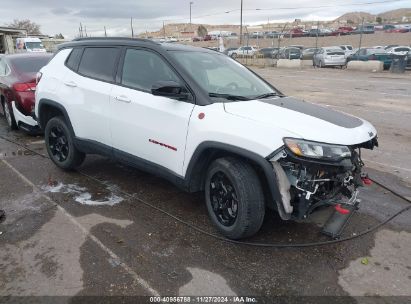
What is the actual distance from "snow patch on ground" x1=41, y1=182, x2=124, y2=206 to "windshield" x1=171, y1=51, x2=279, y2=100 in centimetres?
180

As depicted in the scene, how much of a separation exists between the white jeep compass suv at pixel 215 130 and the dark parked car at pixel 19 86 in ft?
8.52

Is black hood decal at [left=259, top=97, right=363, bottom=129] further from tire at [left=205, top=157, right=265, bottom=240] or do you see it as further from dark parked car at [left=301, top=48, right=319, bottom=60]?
dark parked car at [left=301, top=48, right=319, bottom=60]

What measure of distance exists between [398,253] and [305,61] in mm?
30280

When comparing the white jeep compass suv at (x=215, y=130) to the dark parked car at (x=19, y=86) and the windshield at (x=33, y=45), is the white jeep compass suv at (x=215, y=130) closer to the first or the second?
the dark parked car at (x=19, y=86)

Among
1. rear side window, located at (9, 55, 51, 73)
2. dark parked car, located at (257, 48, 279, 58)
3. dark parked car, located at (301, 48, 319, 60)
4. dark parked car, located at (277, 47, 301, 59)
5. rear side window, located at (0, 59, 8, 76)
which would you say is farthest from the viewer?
dark parked car, located at (257, 48, 279, 58)

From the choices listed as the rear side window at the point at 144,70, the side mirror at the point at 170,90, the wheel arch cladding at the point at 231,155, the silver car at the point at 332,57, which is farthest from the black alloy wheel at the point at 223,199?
the silver car at the point at 332,57

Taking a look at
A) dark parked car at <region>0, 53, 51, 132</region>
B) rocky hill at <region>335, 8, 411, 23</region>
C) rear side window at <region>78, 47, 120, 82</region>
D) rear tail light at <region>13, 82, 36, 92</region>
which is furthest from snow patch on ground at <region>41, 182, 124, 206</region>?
rocky hill at <region>335, 8, 411, 23</region>

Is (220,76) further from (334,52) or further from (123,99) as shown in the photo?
(334,52)

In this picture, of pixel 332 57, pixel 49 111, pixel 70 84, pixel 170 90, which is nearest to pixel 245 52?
pixel 332 57

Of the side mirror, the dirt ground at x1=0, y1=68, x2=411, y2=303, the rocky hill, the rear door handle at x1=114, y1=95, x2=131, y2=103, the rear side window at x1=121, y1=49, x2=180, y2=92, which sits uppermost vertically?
the rocky hill

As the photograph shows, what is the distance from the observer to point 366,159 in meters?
6.47

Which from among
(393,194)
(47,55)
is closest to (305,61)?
(47,55)

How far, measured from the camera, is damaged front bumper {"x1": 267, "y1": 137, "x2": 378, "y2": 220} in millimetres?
3211

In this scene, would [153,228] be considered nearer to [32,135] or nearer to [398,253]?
[398,253]
